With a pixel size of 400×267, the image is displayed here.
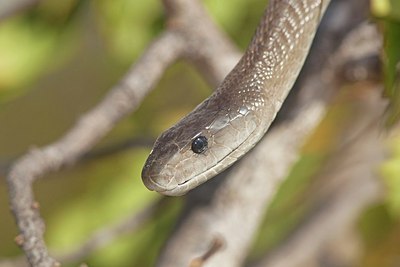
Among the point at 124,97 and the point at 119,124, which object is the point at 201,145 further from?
the point at 119,124

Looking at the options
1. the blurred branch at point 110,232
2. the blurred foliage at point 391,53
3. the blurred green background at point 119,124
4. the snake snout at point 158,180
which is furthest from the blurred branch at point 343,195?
the snake snout at point 158,180

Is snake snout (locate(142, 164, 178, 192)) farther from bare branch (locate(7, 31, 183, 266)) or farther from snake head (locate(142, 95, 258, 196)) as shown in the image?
bare branch (locate(7, 31, 183, 266))

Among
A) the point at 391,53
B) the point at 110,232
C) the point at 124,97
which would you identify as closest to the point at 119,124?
the point at 110,232

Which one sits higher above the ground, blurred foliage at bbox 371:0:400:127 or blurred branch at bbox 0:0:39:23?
blurred branch at bbox 0:0:39:23

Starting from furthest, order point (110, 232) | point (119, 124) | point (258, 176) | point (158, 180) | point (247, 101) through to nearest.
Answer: point (119, 124)
point (110, 232)
point (258, 176)
point (247, 101)
point (158, 180)

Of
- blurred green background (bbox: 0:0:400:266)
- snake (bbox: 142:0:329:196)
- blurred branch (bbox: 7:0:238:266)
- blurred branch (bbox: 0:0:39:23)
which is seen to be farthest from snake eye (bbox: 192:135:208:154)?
blurred branch (bbox: 0:0:39:23)

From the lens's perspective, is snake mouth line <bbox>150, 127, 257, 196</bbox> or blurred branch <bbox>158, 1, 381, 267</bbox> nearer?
snake mouth line <bbox>150, 127, 257, 196</bbox>
